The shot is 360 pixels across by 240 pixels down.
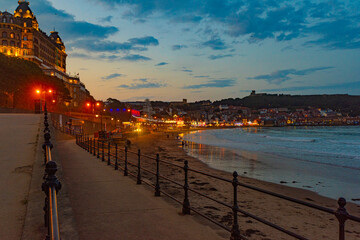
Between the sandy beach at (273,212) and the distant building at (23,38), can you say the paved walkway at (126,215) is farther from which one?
the distant building at (23,38)

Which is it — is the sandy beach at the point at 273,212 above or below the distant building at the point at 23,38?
below

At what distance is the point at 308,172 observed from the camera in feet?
74.2

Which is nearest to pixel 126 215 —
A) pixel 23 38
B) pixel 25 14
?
pixel 23 38

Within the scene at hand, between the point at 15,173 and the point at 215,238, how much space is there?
275 inches

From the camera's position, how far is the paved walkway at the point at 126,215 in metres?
5.43

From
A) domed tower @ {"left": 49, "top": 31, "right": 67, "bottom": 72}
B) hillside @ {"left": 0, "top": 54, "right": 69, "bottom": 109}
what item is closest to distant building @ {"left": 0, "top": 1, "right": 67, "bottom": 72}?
domed tower @ {"left": 49, "top": 31, "right": 67, "bottom": 72}

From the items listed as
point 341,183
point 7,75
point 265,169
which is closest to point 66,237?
point 341,183

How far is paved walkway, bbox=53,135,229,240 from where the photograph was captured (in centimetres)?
543

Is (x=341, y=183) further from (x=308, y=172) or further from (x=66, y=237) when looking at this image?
(x=66, y=237)

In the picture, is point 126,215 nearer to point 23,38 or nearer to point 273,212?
point 273,212

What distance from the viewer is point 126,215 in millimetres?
6527

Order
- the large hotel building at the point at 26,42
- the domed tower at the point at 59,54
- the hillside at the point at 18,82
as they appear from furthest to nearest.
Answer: the domed tower at the point at 59,54, the large hotel building at the point at 26,42, the hillside at the point at 18,82

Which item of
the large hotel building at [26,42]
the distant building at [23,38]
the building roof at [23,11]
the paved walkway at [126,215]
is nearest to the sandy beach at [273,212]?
the paved walkway at [126,215]

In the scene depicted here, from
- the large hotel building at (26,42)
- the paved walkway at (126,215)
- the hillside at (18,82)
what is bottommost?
the paved walkway at (126,215)
